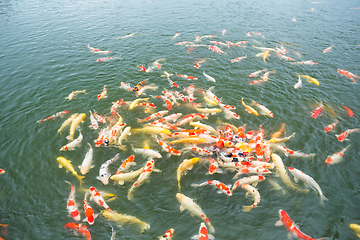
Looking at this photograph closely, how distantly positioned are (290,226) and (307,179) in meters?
2.23

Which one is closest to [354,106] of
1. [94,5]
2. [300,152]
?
[300,152]

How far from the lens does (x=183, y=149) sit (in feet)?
29.6

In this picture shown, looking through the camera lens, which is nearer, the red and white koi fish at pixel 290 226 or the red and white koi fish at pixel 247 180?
the red and white koi fish at pixel 290 226

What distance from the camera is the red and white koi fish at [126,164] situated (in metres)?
8.33

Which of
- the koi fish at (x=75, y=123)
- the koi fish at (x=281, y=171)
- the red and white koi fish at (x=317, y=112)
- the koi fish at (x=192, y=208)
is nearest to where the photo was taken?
the koi fish at (x=192, y=208)

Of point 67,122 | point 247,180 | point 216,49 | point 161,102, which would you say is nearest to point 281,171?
point 247,180

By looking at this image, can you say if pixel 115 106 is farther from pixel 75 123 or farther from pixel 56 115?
pixel 56 115

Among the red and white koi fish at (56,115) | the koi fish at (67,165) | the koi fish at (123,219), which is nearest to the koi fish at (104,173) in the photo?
the koi fish at (67,165)

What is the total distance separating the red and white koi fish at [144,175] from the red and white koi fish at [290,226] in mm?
4770

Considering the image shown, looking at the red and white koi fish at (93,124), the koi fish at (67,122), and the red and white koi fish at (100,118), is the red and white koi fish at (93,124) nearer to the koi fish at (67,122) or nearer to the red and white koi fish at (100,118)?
the red and white koi fish at (100,118)

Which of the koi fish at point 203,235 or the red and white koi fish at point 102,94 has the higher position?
the red and white koi fish at point 102,94

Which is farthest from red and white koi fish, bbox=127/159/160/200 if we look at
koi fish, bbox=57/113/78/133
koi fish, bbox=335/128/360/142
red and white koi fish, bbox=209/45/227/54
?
red and white koi fish, bbox=209/45/227/54

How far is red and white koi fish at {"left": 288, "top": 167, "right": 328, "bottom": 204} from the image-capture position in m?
7.59

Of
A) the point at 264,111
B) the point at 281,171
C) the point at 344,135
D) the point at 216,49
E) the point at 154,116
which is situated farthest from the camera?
the point at 216,49
